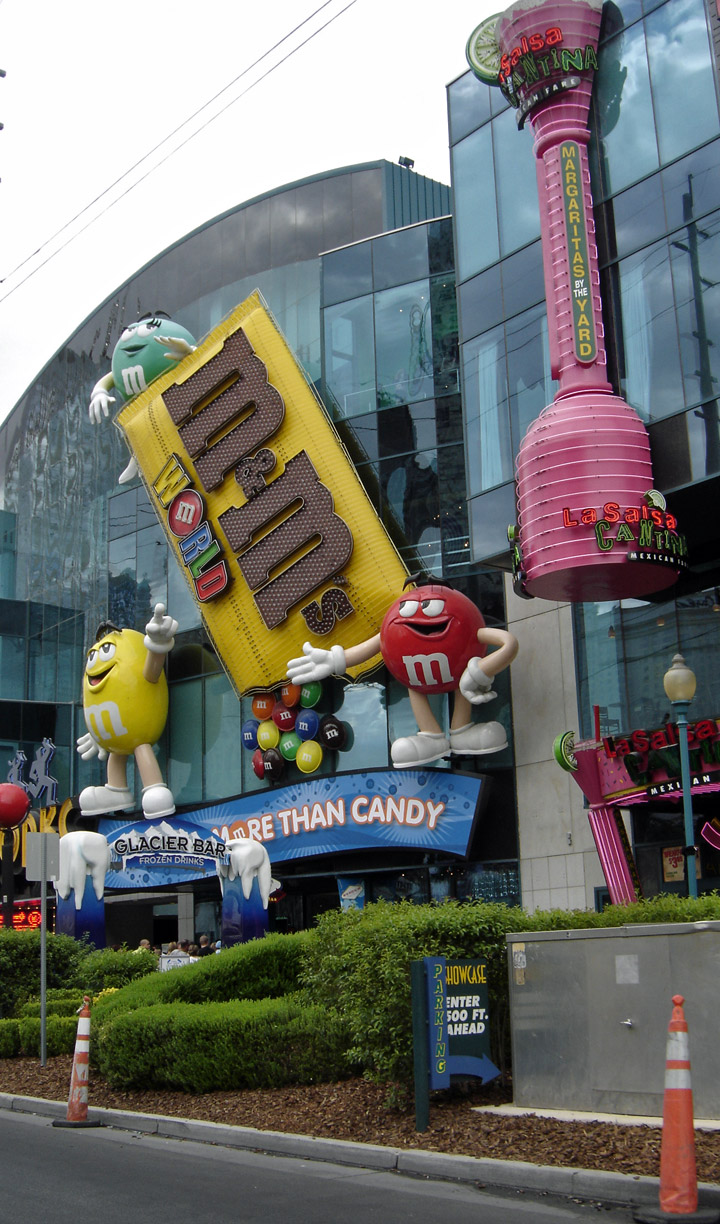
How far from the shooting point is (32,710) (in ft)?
142

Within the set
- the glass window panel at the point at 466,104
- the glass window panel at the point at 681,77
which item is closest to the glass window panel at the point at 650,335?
the glass window panel at the point at 681,77

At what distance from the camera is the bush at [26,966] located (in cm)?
1866

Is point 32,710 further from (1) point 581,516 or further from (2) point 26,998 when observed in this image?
(1) point 581,516

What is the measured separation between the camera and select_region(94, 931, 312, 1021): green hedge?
14945 millimetres

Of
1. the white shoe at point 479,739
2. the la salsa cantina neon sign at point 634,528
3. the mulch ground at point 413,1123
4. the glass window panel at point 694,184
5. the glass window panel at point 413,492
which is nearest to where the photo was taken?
the mulch ground at point 413,1123

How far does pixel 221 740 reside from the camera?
32594 millimetres

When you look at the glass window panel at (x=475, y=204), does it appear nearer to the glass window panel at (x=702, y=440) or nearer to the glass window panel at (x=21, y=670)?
the glass window panel at (x=702, y=440)

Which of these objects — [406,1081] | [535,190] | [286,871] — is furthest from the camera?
[286,871]

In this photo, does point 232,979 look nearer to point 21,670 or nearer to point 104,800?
point 104,800

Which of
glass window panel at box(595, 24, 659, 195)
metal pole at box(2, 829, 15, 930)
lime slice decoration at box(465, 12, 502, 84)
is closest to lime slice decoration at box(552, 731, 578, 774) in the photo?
glass window panel at box(595, 24, 659, 195)

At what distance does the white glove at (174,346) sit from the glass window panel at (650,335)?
14614 mm

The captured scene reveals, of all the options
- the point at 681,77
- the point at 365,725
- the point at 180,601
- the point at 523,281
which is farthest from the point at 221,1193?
the point at 180,601

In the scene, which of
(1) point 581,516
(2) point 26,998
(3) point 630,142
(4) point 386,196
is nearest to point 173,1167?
(2) point 26,998

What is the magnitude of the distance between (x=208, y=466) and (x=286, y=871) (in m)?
10.2
